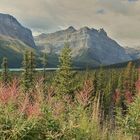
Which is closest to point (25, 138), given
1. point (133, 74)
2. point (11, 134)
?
point (11, 134)

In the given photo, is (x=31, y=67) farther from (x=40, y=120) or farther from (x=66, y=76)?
(x=40, y=120)

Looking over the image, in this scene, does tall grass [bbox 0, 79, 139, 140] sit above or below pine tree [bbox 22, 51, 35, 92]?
below

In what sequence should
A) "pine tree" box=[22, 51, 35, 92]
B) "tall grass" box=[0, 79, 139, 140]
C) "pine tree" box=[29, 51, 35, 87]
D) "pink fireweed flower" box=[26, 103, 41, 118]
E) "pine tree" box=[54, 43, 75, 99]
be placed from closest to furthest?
"tall grass" box=[0, 79, 139, 140] → "pink fireweed flower" box=[26, 103, 41, 118] → "pine tree" box=[54, 43, 75, 99] → "pine tree" box=[22, 51, 35, 92] → "pine tree" box=[29, 51, 35, 87]

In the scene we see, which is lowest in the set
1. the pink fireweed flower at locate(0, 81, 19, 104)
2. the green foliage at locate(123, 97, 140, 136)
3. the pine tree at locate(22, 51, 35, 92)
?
the green foliage at locate(123, 97, 140, 136)

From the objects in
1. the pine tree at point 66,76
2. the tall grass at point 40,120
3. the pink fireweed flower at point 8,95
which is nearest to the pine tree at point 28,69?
the pine tree at point 66,76

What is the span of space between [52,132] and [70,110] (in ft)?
6.07

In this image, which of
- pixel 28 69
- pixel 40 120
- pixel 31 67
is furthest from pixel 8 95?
pixel 31 67

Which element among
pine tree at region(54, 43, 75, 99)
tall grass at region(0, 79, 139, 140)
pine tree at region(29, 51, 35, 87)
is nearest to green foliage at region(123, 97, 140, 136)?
tall grass at region(0, 79, 139, 140)

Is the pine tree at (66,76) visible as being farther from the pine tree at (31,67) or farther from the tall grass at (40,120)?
the tall grass at (40,120)

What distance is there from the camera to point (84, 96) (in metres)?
11.1

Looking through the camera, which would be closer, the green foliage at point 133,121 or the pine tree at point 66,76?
the green foliage at point 133,121

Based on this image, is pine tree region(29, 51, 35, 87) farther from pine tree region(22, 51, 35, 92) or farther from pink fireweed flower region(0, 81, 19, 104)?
pink fireweed flower region(0, 81, 19, 104)

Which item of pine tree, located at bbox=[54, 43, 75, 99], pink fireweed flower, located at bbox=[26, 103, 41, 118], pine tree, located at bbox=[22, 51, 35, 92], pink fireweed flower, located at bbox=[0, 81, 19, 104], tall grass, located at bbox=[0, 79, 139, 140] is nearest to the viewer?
tall grass, located at bbox=[0, 79, 139, 140]

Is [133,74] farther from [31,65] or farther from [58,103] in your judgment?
[58,103]
